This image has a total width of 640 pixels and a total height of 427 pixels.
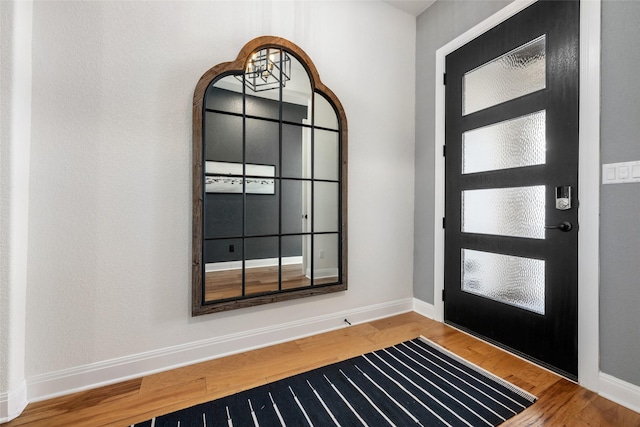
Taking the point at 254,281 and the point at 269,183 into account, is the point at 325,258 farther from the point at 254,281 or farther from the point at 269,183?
the point at 269,183

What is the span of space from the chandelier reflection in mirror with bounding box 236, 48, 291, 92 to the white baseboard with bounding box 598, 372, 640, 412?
2.68m

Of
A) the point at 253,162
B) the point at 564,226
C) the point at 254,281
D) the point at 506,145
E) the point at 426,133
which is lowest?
the point at 254,281

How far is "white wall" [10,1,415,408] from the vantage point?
4.87 ft

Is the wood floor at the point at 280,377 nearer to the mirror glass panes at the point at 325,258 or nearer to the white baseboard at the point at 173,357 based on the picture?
the white baseboard at the point at 173,357

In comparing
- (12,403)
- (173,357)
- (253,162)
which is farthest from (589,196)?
(12,403)

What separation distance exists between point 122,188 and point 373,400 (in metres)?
1.86

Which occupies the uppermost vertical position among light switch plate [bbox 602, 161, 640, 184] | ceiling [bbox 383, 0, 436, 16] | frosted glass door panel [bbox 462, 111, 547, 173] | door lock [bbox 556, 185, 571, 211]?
ceiling [bbox 383, 0, 436, 16]

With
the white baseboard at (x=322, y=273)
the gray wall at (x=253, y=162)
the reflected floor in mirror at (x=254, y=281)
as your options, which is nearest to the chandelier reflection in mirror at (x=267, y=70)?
the gray wall at (x=253, y=162)

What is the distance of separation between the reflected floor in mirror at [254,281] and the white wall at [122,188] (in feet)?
0.48

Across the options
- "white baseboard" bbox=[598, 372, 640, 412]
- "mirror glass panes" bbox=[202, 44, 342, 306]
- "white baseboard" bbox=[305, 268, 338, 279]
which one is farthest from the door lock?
"white baseboard" bbox=[305, 268, 338, 279]

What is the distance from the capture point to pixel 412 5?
2557 millimetres

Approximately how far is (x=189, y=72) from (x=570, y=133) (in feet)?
7.80

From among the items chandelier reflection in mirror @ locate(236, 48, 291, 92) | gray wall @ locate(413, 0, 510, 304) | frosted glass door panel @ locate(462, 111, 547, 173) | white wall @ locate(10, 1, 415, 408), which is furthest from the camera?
gray wall @ locate(413, 0, 510, 304)

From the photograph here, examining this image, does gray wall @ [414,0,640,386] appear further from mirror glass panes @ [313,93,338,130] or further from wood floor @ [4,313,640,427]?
mirror glass panes @ [313,93,338,130]
